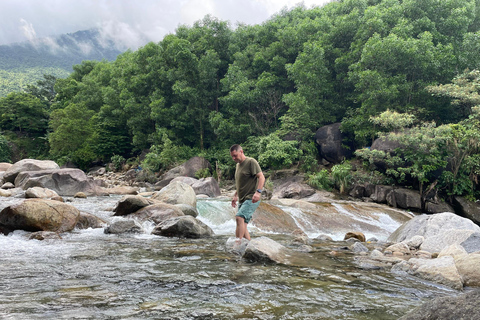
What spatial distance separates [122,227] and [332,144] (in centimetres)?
2041

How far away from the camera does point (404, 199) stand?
19.4 metres

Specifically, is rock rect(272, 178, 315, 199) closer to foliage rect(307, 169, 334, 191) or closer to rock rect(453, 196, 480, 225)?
foliage rect(307, 169, 334, 191)

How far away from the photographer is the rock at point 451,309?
2137mm

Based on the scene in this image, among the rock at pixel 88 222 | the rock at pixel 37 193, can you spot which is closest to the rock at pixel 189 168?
the rock at pixel 37 193

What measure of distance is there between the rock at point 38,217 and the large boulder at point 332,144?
2085 centimetres

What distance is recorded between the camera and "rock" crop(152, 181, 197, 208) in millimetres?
12812

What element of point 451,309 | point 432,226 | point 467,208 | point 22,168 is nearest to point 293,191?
point 467,208

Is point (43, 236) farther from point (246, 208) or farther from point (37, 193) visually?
point (37, 193)

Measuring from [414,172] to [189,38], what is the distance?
24966 millimetres

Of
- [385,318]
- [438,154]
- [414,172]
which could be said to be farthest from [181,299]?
[438,154]

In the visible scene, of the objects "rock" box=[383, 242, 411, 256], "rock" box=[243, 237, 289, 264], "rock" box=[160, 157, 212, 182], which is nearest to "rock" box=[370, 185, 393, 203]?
Answer: "rock" box=[383, 242, 411, 256]

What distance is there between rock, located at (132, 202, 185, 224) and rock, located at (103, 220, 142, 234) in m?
0.99

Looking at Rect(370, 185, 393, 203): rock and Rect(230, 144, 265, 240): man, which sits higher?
Rect(230, 144, 265, 240): man

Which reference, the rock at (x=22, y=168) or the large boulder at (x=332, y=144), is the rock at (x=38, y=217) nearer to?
the rock at (x=22, y=168)
